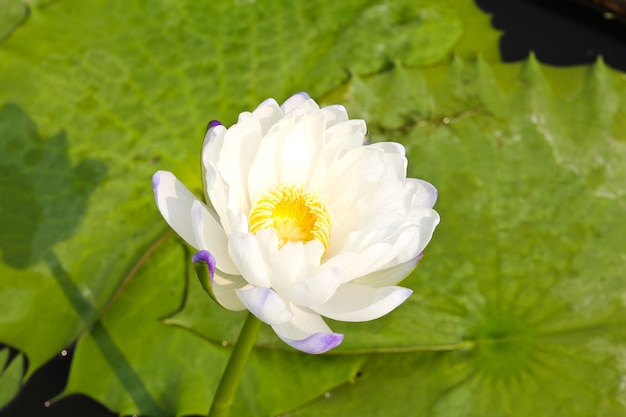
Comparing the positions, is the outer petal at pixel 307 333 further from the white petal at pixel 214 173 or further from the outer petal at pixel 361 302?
the white petal at pixel 214 173

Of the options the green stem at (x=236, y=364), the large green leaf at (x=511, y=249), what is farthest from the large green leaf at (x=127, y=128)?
the green stem at (x=236, y=364)

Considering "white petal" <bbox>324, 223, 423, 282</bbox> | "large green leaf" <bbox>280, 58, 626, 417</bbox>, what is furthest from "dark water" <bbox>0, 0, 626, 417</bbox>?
"white petal" <bbox>324, 223, 423, 282</bbox>

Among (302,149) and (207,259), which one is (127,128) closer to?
(302,149)

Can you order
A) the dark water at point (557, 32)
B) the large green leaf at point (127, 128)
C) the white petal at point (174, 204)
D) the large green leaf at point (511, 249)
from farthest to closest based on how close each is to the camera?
the dark water at point (557, 32), the large green leaf at point (127, 128), the large green leaf at point (511, 249), the white petal at point (174, 204)

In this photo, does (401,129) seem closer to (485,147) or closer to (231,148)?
(485,147)

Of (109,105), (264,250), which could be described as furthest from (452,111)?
(264,250)

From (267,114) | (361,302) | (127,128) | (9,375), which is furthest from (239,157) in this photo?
(9,375)

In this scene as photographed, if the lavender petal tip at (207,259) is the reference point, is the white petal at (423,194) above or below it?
below
